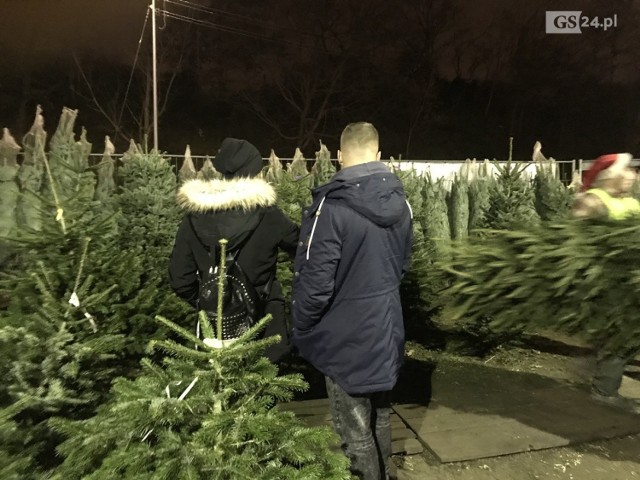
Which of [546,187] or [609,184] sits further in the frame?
[546,187]

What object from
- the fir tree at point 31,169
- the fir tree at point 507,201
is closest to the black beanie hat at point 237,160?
the fir tree at point 507,201

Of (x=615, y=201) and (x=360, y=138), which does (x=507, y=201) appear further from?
(x=360, y=138)


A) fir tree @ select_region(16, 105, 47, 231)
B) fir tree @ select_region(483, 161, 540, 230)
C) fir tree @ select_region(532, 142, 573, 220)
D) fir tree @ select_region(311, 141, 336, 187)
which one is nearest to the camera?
fir tree @ select_region(483, 161, 540, 230)

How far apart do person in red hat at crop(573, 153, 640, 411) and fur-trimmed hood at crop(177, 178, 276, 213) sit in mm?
1790

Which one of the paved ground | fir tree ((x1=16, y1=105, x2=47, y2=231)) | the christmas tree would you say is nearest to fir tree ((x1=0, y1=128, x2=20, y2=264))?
fir tree ((x1=16, y1=105, x2=47, y2=231))

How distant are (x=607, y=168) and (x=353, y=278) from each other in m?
2.57

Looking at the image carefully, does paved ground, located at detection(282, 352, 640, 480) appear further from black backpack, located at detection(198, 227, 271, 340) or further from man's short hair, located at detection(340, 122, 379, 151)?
man's short hair, located at detection(340, 122, 379, 151)

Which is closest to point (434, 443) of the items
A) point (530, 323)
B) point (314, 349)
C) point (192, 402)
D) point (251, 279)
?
point (530, 323)

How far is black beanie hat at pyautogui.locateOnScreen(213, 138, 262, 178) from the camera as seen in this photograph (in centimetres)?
300

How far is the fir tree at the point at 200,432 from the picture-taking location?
6.48 feet

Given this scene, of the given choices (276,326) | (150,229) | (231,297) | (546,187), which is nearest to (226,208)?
(231,297)

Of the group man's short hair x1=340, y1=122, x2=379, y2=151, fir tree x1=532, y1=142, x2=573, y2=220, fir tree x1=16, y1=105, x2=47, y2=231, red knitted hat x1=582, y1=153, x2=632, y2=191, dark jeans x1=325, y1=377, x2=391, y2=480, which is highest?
fir tree x1=16, y1=105, x2=47, y2=231

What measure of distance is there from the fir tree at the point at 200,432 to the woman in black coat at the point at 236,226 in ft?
2.65

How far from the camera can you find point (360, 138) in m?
2.87
